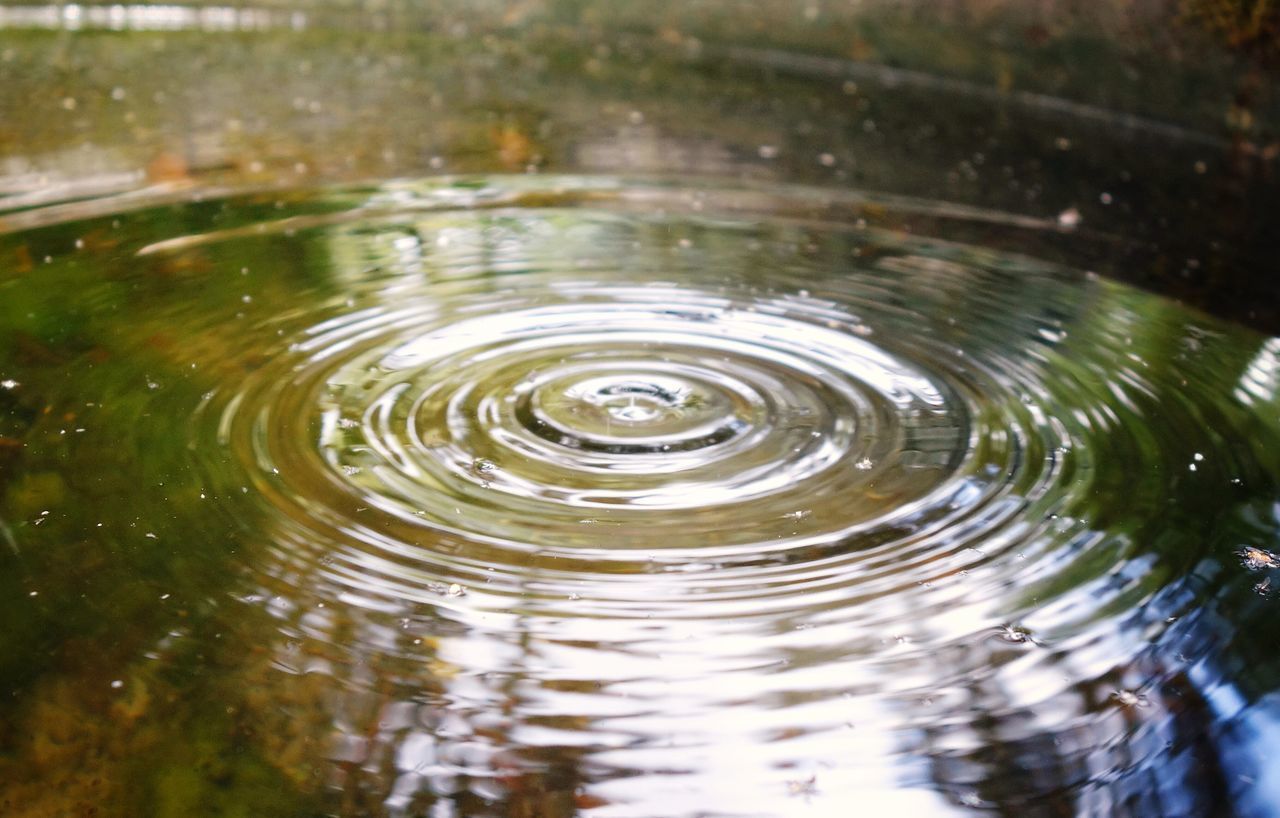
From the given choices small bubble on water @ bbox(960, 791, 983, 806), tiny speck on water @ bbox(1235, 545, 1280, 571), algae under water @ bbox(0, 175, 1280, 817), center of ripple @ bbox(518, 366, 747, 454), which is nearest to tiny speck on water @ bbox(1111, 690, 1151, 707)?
algae under water @ bbox(0, 175, 1280, 817)

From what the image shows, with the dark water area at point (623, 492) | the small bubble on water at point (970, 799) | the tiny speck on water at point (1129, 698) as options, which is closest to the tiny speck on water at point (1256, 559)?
the dark water area at point (623, 492)

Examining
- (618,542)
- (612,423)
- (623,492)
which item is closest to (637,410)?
(612,423)

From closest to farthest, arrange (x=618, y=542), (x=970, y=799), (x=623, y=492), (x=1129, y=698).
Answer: (x=970, y=799)
(x=1129, y=698)
(x=618, y=542)
(x=623, y=492)

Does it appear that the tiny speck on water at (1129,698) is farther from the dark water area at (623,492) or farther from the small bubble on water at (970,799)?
the small bubble on water at (970,799)

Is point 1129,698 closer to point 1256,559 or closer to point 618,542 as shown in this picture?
point 1256,559

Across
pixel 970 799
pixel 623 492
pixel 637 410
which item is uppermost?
pixel 637 410

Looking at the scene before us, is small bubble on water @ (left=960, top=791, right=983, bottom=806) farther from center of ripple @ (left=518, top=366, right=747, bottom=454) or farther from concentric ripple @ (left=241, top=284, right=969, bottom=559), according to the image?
center of ripple @ (left=518, top=366, right=747, bottom=454)

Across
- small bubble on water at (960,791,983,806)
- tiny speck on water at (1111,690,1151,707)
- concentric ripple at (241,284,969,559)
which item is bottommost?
small bubble on water at (960,791,983,806)

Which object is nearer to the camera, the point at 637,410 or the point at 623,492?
the point at 623,492
